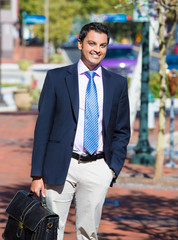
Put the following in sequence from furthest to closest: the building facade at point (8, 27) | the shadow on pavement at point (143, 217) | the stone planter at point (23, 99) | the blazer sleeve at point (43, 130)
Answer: the building facade at point (8, 27) → the stone planter at point (23, 99) → the shadow on pavement at point (143, 217) → the blazer sleeve at point (43, 130)

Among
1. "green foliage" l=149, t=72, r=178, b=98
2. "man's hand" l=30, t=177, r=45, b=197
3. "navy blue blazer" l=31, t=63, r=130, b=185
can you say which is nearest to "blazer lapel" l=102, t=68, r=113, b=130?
"navy blue blazer" l=31, t=63, r=130, b=185

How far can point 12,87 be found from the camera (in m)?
30.7

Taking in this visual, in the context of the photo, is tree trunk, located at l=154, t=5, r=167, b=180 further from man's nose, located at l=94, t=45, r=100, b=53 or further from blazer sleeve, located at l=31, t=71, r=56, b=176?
blazer sleeve, located at l=31, t=71, r=56, b=176

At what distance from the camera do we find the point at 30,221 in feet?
Result: 12.7

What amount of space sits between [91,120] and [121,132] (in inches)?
13.5

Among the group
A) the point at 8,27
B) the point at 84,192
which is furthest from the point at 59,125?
the point at 8,27

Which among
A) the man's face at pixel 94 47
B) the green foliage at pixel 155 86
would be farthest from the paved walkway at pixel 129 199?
the green foliage at pixel 155 86

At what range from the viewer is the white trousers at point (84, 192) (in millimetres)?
4152

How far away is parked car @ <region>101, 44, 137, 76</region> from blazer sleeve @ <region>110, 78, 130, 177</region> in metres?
24.8

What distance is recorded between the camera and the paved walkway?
683 cm

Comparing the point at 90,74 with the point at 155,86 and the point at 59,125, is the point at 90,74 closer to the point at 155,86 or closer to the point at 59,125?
the point at 59,125

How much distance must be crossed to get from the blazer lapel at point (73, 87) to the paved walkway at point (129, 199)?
2638 mm

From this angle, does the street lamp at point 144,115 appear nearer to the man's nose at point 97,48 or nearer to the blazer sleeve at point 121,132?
the blazer sleeve at point 121,132

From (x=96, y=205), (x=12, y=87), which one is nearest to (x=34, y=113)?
(x=12, y=87)
